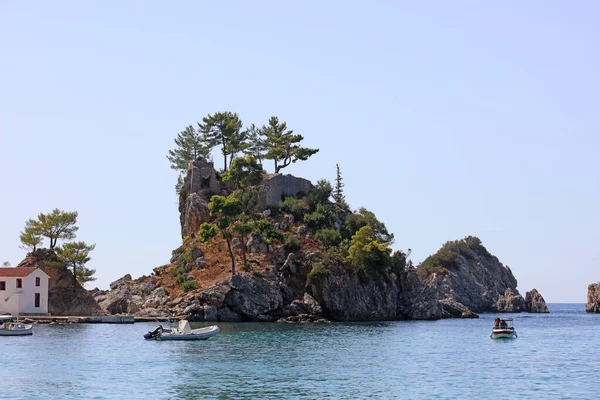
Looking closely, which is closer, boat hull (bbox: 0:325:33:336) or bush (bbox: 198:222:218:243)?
boat hull (bbox: 0:325:33:336)

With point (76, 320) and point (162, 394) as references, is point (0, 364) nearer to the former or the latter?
point (162, 394)

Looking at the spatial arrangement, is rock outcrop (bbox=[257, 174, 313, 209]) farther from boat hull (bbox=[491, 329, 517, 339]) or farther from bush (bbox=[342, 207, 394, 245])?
boat hull (bbox=[491, 329, 517, 339])

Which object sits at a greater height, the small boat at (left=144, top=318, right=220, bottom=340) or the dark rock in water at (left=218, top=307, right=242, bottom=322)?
the dark rock in water at (left=218, top=307, right=242, bottom=322)

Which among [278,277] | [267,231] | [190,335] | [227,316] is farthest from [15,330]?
[267,231]

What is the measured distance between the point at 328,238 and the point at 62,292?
37349 millimetres

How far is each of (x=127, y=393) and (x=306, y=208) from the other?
7883cm

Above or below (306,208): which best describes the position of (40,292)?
below

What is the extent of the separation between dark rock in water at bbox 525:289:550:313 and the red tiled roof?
11777 centimetres

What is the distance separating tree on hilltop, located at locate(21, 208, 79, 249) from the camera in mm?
113812

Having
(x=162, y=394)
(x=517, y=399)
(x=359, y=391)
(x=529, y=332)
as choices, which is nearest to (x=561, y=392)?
(x=517, y=399)

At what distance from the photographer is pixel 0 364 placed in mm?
56469

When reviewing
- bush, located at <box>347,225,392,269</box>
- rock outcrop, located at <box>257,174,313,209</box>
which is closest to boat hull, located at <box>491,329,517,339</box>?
bush, located at <box>347,225,392,269</box>

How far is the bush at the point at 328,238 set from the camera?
379ft

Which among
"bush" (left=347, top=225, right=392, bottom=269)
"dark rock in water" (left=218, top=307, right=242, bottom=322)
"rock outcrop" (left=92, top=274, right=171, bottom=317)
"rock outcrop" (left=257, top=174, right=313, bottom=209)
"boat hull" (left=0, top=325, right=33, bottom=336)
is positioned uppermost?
"rock outcrop" (left=257, top=174, right=313, bottom=209)
